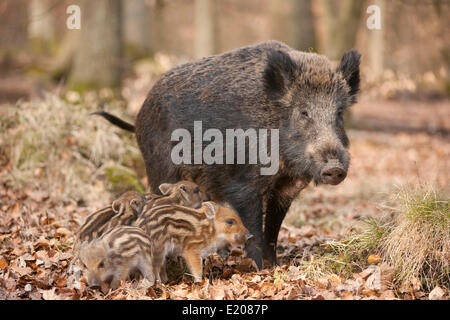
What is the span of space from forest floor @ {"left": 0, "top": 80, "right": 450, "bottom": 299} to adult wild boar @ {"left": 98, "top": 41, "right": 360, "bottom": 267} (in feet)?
1.61

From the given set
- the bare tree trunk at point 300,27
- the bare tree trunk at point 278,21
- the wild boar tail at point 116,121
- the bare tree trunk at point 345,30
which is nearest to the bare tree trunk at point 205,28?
the bare tree trunk at point 278,21

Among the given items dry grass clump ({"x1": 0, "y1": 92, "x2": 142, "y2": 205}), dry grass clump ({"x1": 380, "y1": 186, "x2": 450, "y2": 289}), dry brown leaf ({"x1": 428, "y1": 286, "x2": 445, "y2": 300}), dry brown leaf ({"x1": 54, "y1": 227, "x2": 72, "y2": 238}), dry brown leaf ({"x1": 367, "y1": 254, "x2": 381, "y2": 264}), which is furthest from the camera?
dry grass clump ({"x1": 0, "y1": 92, "x2": 142, "y2": 205})

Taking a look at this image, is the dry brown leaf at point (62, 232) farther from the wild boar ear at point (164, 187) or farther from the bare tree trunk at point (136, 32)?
the bare tree trunk at point (136, 32)

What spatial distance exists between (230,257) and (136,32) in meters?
16.5

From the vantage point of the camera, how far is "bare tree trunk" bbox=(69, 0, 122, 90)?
32.8 feet

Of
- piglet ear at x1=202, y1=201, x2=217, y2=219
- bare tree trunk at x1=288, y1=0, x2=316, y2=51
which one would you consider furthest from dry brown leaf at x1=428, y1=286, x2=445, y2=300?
bare tree trunk at x1=288, y1=0, x2=316, y2=51

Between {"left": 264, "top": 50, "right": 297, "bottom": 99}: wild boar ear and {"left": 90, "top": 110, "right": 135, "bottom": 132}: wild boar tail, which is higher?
{"left": 264, "top": 50, "right": 297, "bottom": 99}: wild boar ear

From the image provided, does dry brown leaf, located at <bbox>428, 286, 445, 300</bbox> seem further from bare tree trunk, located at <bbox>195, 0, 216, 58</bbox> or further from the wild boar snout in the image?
bare tree trunk, located at <bbox>195, 0, 216, 58</bbox>

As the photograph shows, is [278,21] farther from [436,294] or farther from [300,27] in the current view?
[436,294]

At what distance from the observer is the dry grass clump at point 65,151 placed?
7645 mm

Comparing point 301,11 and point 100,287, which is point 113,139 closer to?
point 100,287

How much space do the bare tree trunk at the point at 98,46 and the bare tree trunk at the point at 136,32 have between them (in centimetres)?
995

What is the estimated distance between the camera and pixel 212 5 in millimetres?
17141

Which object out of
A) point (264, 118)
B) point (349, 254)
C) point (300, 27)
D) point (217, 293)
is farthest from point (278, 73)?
point (300, 27)
